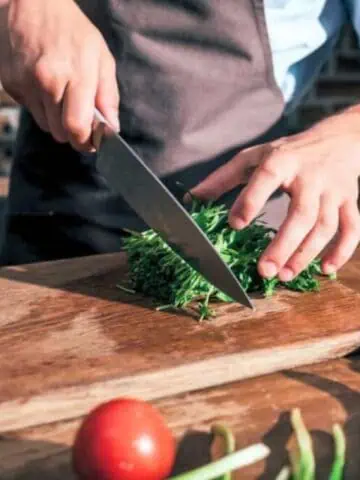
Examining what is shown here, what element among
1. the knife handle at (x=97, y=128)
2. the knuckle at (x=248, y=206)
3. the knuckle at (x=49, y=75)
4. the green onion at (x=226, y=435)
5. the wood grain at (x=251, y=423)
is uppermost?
the knuckle at (x=49, y=75)

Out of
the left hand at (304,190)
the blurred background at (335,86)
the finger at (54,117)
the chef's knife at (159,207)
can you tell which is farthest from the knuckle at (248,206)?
the blurred background at (335,86)

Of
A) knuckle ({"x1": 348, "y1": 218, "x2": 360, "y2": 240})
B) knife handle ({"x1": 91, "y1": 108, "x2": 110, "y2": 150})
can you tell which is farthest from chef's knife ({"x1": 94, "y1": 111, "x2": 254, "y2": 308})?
knuckle ({"x1": 348, "y1": 218, "x2": 360, "y2": 240})

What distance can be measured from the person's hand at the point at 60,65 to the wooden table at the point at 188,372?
0.28m

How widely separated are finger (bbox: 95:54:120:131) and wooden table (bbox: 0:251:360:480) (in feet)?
0.92

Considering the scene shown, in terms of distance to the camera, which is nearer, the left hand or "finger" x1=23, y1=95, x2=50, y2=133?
the left hand

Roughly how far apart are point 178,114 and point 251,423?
29.1 inches

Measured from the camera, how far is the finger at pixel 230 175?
150 cm

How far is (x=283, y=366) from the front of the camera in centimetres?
128

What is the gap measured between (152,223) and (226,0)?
0.50 m

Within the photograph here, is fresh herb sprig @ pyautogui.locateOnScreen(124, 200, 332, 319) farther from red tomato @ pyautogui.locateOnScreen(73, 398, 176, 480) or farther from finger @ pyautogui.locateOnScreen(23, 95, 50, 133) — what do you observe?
red tomato @ pyautogui.locateOnScreen(73, 398, 176, 480)

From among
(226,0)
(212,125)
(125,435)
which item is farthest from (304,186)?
(125,435)

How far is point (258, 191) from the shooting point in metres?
1.37

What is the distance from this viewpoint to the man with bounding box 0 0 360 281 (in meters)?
1.43

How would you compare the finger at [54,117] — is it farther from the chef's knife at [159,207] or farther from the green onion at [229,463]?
the green onion at [229,463]
